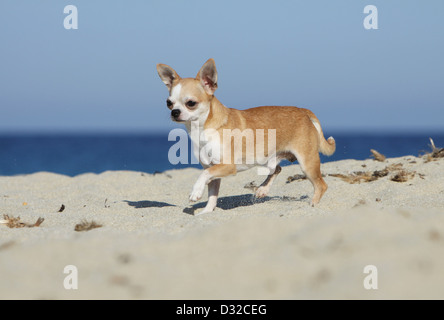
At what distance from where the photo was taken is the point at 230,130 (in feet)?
17.0

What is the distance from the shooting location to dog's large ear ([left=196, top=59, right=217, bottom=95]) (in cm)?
496

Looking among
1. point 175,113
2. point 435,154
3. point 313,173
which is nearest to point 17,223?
point 175,113

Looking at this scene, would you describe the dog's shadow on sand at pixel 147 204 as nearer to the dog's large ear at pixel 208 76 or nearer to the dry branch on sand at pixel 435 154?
the dog's large ear at pixel 208 76

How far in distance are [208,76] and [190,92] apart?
1.10 feet

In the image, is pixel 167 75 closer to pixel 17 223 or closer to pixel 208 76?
pixel 208 76

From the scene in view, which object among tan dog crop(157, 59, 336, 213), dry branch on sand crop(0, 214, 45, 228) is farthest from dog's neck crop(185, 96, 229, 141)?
dry branch on sand crop(0, 214, 45, 228)

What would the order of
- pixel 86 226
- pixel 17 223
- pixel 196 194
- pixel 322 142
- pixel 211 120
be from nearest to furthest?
pixel 86 226
pixel 196 194
pixel 17 223
pixel 211 120
pixel 322 142

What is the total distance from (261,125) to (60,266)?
10.4 feet

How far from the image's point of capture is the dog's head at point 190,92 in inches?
189

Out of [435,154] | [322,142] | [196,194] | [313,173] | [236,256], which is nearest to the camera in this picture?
[236,256]

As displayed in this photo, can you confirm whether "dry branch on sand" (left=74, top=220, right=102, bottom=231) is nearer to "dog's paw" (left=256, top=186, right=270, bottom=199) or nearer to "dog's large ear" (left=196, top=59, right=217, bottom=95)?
"dog's large ear" (left=196, top=59, right=217, bottom=95)

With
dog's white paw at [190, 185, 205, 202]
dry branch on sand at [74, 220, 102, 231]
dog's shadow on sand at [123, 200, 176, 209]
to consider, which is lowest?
dog's shadow on sand at [123, 200, 176, 209]
